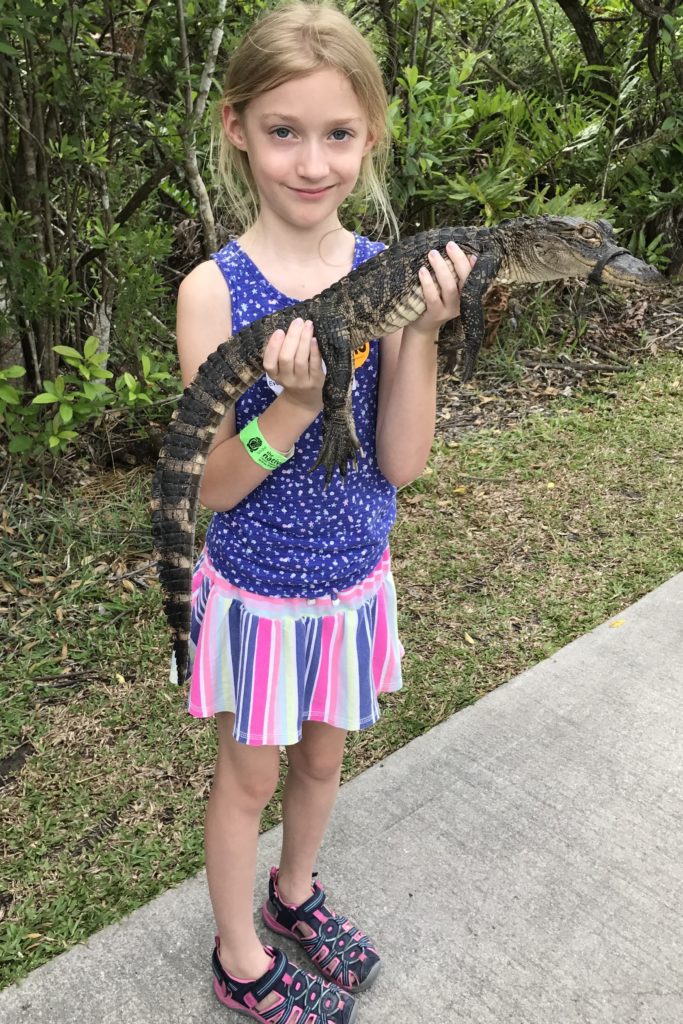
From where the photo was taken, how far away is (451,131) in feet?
18.4

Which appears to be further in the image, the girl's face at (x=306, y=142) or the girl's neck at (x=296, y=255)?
the girl's neck at (x=296, y=255)

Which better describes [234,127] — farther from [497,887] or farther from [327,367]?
[497,887]

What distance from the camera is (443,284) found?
65.9 inches

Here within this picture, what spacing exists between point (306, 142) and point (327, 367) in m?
0.43

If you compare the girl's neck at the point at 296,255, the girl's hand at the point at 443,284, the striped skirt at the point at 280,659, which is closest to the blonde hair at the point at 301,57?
the girl's neck at the point at 296,255

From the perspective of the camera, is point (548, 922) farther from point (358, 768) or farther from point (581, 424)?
point (581, 424)

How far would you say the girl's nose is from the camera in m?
1.66

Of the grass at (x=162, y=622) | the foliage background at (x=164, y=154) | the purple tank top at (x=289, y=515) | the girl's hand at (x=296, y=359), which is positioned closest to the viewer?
the girl's hand at (x=296, y=359)

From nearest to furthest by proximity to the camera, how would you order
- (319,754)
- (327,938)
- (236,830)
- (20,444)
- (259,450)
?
(259,450)
(236,830)
(319,754)
(327,938)
(20,444)

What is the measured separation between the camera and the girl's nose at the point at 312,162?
1.66 m

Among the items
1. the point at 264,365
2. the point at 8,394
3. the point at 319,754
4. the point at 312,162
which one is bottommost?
the point at 319,754

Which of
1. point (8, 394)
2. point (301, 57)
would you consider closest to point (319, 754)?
point (301, 57)

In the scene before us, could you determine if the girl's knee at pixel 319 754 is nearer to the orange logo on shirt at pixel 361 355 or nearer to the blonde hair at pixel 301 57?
the orange logo on shirt at pixel 361 355

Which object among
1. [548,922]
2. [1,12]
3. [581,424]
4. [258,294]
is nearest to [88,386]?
[1,12]
